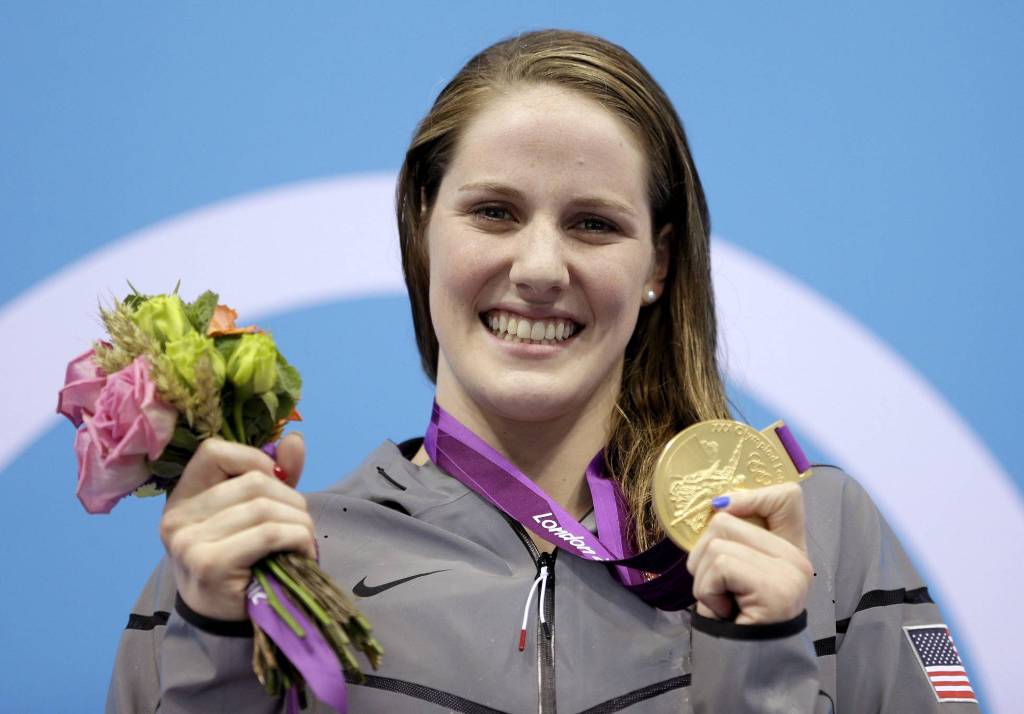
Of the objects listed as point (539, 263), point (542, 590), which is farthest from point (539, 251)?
point (542, 590)

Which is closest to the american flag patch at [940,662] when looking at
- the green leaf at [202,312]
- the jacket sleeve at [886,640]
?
the jacket sleeve at [886,640]

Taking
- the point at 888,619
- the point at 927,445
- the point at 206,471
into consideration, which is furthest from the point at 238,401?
the point at 927,445

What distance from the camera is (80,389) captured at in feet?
4.14

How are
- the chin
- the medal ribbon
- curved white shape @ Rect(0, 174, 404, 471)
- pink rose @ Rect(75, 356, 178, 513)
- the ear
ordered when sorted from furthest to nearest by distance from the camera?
curved white shape @ Rect(0, 174, 404, 471)
the ear
the chin
the medal ribbon
pink rose @ Rect(75, 356, 178, 513)

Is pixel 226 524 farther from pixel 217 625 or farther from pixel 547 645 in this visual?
pixel 547 645

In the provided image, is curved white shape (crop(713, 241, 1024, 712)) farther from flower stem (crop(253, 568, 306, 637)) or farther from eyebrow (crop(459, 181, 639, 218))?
flower stem (crop(253, 568, 306, 637))

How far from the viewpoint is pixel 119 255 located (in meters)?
2.12

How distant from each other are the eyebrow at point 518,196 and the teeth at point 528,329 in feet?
0.51

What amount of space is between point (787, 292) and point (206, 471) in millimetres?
1335

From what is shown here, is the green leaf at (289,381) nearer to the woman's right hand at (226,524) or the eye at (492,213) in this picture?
the woman's right hand at (226,524)

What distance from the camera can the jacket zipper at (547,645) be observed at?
144cm

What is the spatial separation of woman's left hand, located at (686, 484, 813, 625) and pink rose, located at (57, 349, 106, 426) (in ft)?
Result: 2.15

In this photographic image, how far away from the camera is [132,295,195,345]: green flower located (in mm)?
1258

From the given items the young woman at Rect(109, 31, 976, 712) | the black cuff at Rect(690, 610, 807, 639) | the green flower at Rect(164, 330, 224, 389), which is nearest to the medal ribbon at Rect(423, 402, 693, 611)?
the young woman at Rect(109, 31, 976, 712)
